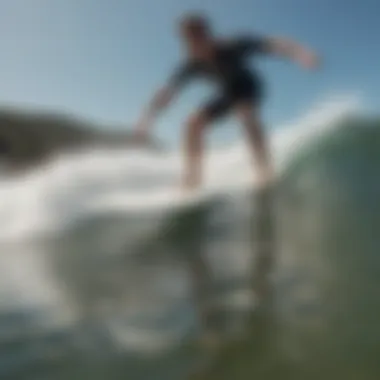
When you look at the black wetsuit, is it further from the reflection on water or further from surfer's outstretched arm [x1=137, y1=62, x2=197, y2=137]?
the reflection on water

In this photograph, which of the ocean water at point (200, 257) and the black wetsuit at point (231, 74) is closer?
the ocean water at point (200, 257)

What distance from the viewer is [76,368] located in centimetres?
208

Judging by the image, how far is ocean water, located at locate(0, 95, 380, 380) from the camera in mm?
2135

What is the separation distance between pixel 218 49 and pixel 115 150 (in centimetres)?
38

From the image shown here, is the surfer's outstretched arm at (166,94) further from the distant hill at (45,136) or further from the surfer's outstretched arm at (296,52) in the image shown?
the surfer's outstretched arm at (296,52)

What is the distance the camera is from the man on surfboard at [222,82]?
2.31 metres

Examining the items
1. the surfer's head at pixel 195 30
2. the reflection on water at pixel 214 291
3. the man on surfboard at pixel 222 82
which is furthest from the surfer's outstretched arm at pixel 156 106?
the reflection on water at pixel 214 291

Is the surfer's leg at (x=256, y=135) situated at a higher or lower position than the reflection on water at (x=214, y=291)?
higher

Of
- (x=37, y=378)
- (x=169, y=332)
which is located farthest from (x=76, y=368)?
(x=169, y=332)

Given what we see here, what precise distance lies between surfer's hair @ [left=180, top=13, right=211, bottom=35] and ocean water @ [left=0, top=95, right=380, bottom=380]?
0.32 meters

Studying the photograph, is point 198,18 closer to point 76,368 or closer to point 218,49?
point 218,49

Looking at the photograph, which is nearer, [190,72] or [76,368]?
[76,368]

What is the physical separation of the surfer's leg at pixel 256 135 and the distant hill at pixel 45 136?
0.24m

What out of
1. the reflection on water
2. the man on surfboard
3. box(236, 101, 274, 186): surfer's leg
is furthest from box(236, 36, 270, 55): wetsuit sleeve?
the reflection on water
